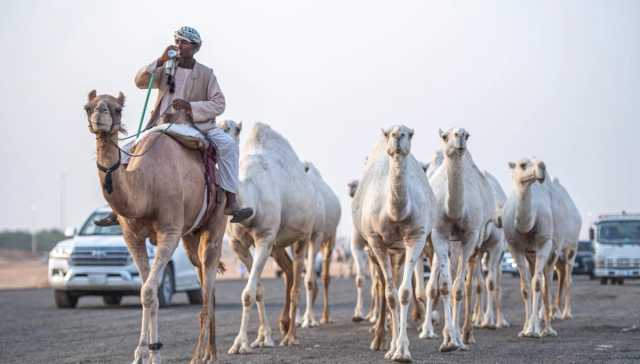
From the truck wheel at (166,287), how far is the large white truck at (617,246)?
1869 cm

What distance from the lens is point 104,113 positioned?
10.7m

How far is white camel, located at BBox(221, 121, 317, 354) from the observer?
51.6 ft

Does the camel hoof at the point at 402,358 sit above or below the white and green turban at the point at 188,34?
below

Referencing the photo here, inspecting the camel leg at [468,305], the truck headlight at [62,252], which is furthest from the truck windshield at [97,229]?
the camel leg at [468,305]

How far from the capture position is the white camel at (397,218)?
552 inches

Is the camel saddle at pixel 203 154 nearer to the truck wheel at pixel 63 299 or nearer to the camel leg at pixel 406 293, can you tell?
the camel leg at pixel 406 293

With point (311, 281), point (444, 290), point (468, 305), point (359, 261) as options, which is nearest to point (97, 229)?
point (359, 261)

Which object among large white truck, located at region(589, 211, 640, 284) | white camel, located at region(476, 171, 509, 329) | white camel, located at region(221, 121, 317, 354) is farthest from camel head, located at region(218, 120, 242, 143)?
large white truck, located at region(589, 211, 640, 284)

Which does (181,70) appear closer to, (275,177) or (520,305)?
(275,177)

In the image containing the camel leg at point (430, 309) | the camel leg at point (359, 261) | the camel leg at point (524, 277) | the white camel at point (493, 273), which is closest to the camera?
the camel leg at point (430, 309)

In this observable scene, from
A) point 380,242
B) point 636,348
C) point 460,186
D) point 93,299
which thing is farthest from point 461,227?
point 93,299

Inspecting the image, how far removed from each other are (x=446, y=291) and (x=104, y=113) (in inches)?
247

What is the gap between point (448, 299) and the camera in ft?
50.5

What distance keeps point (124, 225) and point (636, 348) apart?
22.1 ft
